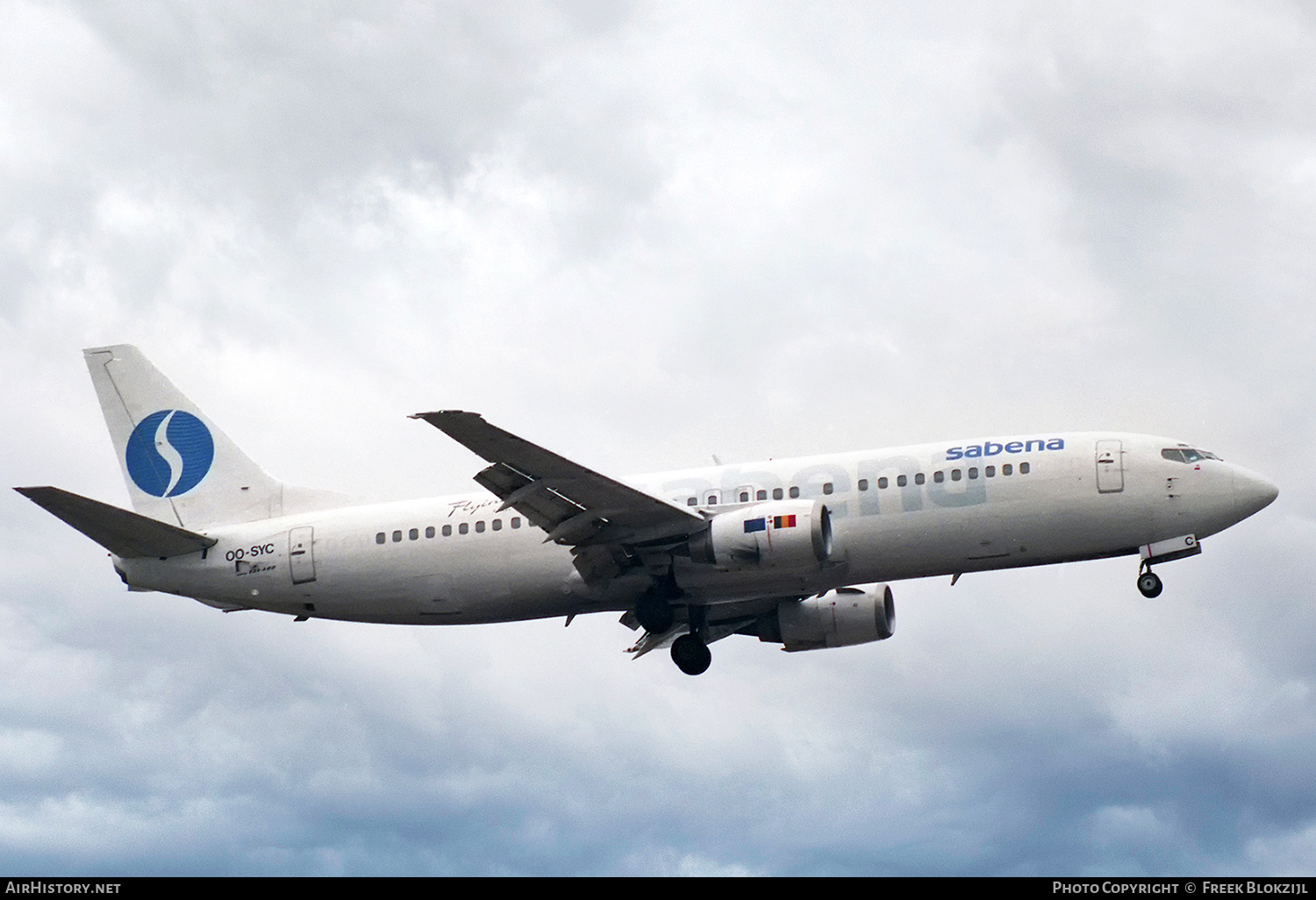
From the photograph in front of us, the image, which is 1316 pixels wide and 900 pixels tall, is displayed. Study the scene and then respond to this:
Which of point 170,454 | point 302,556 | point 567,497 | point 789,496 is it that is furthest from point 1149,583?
point 170,454

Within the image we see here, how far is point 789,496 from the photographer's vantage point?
37812mm

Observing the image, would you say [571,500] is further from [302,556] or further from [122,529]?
[122,529]

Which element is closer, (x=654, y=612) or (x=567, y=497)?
(x=567, y=497)

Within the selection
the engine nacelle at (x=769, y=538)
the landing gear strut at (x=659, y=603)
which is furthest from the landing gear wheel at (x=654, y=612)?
the engine nacelle at (x=769, y=538)

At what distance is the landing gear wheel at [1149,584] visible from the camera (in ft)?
121

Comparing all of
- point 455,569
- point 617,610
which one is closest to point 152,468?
point 455,569

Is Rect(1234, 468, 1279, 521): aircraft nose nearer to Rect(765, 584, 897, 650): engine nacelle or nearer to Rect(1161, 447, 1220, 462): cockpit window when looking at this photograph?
Rect(1161, 447, 1220, 462): cockpit window

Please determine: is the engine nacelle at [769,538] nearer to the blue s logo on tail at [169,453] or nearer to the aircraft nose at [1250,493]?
the aircraft nose at [1250,493]

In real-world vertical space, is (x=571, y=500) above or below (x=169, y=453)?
below

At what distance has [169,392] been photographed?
4528 cm

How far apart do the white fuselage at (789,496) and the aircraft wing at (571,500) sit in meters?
1.18

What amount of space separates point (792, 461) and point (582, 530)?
5441mm

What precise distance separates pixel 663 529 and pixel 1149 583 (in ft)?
37.2
